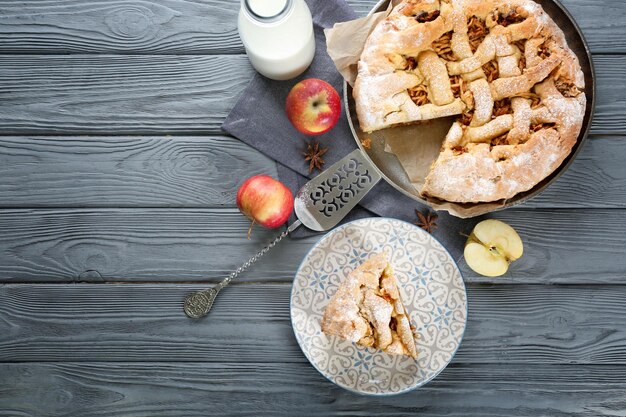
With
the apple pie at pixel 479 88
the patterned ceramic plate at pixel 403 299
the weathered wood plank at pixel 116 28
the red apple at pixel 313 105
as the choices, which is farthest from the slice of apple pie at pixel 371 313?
the weathered wood plank at pixel 116 28

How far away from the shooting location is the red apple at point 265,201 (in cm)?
146

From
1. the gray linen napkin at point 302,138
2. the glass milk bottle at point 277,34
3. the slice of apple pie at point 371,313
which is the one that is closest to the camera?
the glass milk bottle at point 277,34

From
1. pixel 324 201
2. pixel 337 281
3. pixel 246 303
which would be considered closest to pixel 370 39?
pixel 324 201

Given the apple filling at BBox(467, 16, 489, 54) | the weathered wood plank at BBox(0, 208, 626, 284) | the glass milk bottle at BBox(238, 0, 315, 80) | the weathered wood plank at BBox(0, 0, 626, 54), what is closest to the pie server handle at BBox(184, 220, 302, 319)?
the weathered wood plank at BBox(0, 208, 626, 284)

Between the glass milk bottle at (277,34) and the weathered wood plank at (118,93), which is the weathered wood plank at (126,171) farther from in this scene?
the glass milk bottle at (277,34)

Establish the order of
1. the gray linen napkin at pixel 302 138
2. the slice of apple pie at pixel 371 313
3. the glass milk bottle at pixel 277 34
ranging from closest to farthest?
the glass milk bottle at pixel 277 34, the slice of apple pie at pixel 371 313, the gray linen napkin at pixel 302 138

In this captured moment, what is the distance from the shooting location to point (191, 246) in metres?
1.59

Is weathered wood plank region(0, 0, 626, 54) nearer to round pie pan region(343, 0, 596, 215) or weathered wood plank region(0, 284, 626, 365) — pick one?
round pie pan region(343, 0, 596, 215)

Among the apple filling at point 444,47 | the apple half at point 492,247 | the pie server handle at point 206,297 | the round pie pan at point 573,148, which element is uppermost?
the apple filling at point 444,47

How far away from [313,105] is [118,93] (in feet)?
1.89

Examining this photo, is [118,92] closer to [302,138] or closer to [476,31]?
[302,138]

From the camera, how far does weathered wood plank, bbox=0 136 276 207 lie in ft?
5.18

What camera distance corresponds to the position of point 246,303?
1582 millimetres

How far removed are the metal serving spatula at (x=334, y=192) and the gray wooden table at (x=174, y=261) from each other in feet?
0.30
